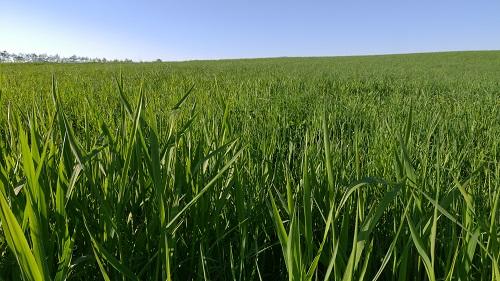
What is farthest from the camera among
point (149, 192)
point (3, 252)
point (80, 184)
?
point (149, 192)

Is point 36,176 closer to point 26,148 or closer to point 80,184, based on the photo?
point 26,148

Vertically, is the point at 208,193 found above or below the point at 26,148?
below

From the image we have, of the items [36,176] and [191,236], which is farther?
[191,236]

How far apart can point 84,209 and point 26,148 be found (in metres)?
0.22

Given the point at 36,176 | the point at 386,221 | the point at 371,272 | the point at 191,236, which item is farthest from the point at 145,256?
the point at 386,221

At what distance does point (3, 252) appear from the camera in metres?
0.75

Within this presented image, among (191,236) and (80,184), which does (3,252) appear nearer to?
(80,184)

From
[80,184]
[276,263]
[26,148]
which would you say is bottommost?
[276,263]

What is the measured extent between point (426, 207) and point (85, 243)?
32.4 inches

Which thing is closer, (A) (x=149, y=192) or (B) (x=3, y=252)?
(B) (x=3, y=252)

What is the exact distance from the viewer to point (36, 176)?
0.61 metres

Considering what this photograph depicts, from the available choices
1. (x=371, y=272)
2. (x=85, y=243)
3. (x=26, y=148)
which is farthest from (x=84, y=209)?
(x=371, y=272)

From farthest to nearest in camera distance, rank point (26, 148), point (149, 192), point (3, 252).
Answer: point (149, 192) → point (3, 252) → point (26, 148)

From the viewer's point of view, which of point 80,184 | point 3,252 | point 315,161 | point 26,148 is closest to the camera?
point 26,148
